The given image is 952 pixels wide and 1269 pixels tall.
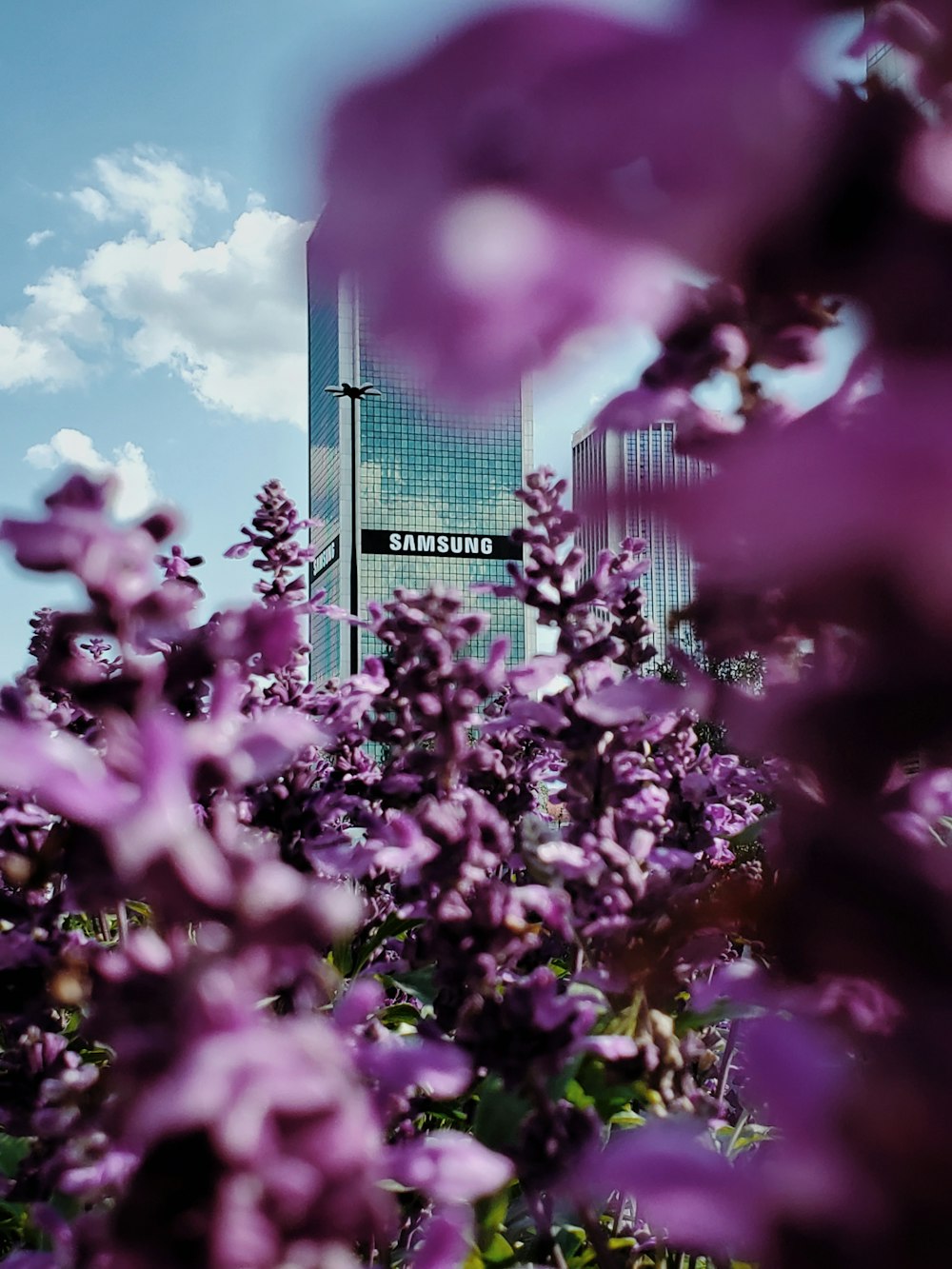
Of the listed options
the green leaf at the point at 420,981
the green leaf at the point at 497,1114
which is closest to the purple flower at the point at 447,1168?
the green leaf at the point at 497,1114

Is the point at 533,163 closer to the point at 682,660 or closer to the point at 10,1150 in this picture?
the point at 682,660

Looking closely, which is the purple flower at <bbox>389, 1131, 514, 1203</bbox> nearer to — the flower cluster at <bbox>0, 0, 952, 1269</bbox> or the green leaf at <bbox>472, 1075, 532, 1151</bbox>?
the flower cluster at <bbox>0, 0, 952, 1269</bbox>

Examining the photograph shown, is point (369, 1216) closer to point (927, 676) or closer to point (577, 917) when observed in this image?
point (927, 676)

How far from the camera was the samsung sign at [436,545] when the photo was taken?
44.1m

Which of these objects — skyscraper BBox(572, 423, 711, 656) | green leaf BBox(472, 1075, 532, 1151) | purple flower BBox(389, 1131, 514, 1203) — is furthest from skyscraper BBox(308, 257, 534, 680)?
skyscraper BBox(572, 423, 711, 656)

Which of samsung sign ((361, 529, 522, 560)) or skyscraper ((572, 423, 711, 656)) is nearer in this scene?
skyscraper ((572, 423, 711, 656))

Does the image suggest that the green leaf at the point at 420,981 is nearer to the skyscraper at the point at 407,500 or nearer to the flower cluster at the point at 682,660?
the flower cluster at the point at 682,660

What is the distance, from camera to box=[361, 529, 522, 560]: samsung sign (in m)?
44.1

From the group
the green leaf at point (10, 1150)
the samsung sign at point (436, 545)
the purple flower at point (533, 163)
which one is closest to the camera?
the purple flower at point (533, 163)

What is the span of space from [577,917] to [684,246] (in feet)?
2.79

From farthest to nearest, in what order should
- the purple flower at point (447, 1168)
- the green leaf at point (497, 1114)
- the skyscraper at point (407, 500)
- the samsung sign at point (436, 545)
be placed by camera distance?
the samsung sign at point (436, 545)
the skyscraper at point (407, 500)
the green leaf at point (497, 1114)
the purple flower at point (447, 1168)

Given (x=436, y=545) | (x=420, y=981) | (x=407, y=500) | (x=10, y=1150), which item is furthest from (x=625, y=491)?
(x=407, y=500)

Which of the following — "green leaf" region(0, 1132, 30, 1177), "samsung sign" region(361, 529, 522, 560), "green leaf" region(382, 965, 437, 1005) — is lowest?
"green leaf" region(0, 1132, 30, 1177)

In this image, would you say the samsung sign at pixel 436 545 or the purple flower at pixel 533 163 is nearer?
the purple flower at pixel 533 163
